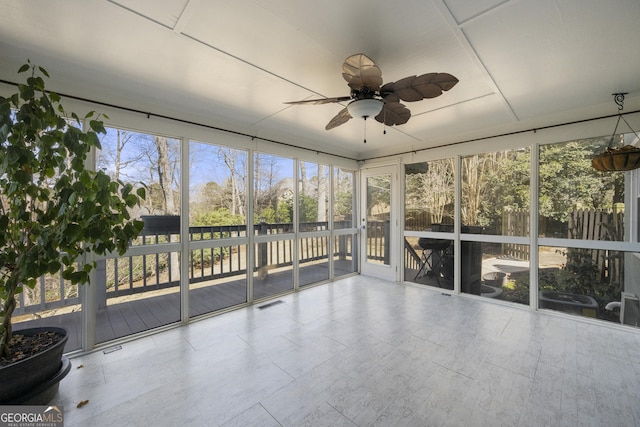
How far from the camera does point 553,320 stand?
3.10m

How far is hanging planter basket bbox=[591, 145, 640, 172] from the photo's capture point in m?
2.27

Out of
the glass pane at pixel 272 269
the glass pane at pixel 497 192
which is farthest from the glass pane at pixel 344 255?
the glass pane at pixel 497 192

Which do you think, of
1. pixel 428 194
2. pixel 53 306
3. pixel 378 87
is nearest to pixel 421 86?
pixel 378 87

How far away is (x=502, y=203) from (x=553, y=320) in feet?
5.02

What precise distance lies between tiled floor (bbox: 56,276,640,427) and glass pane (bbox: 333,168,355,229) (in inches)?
83.3

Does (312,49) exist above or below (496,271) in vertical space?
above

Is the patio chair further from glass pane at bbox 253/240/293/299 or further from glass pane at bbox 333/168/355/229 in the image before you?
glass pane at bbox 253/240/293/299

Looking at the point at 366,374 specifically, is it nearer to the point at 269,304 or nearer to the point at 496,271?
the point at 269,304

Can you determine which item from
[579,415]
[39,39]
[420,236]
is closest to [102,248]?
[39,39]

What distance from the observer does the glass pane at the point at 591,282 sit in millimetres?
2881

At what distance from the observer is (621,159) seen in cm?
232

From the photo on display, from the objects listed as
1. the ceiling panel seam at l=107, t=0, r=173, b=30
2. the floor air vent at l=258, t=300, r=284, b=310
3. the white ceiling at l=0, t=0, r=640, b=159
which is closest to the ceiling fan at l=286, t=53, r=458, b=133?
the white ceiling at l=0, t=0, r=640, b=159

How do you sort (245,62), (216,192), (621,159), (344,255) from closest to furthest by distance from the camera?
(245,62), (621,159), (216,192), (344,255)

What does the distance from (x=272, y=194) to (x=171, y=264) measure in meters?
1.63
